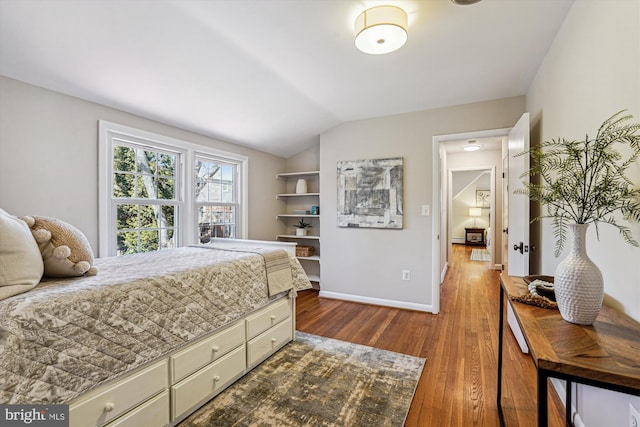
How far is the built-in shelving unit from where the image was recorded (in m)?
4.42

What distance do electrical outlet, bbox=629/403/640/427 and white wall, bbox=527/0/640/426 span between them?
3cm

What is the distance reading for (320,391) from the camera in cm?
187

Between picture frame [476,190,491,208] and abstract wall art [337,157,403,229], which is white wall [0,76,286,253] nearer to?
abstract wall art [337,157,403,229]

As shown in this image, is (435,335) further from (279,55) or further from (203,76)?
(203,76)

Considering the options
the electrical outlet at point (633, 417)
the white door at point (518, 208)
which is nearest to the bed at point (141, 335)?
the electrical outlet at point (633, 417)

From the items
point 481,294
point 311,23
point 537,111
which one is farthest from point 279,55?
point 481,294

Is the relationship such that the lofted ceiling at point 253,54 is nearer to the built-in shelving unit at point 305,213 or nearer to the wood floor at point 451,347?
the built-in shelving unit at point 305,213

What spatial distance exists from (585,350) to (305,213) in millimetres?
3834

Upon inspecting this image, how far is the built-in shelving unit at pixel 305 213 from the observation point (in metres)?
4.42

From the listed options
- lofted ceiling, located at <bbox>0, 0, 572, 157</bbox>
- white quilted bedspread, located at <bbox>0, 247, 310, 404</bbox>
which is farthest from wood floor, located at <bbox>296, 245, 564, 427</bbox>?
lofted ceiling, located at <bbox>0, 0, 572, 157</bbox>

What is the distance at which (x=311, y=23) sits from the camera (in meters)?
1.95

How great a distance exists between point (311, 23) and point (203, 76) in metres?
1.01

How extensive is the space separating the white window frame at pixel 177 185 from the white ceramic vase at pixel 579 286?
3.00m

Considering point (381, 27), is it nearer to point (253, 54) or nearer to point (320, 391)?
point (253, 54)
